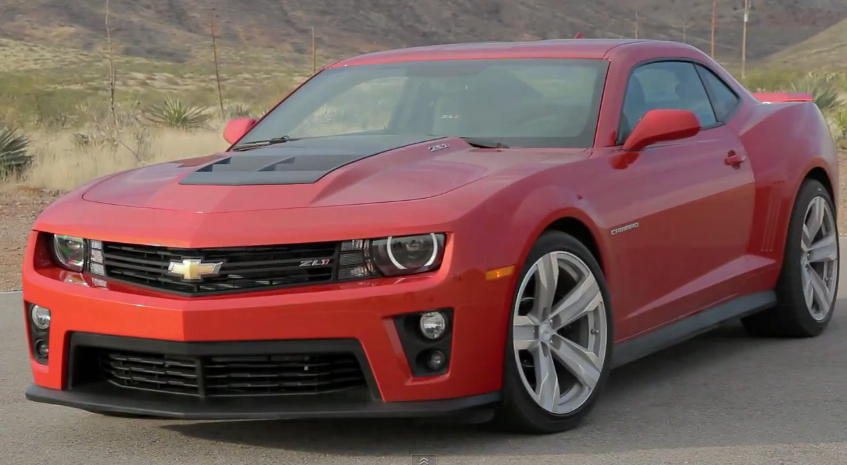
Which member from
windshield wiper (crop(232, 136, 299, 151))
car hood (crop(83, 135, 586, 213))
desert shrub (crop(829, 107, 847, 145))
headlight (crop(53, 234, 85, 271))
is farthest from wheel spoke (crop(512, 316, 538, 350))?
desert shrub (crop(829, 107, 847, 145))

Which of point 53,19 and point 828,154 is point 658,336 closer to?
point 828,154

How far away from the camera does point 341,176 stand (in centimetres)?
487

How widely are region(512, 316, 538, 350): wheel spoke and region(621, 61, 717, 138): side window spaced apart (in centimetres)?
127

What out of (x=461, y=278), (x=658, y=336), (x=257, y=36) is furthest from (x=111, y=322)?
(x=257, y=36)

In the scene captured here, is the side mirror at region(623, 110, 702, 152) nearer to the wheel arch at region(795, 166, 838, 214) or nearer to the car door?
the car door

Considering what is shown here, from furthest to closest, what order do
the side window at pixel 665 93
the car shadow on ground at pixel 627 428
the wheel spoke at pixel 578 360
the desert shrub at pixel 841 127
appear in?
the desert shrub at pixel 841 127
the side window at pixel 665 93
the wheel spoke at pixel 578 360
the car shadow on ground at pixel 627 428

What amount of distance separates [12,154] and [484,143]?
1430 cm

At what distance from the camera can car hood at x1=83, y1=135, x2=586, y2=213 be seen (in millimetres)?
4719

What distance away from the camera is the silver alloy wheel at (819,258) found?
7098 mm

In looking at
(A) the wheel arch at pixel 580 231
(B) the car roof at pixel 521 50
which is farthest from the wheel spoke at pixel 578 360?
(B) the car roof at pixel 521 50

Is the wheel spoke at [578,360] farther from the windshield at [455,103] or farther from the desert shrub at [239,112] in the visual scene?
the desert shrub at [239,112]

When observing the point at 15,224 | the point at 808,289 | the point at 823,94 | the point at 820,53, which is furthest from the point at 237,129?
the point at 820,53

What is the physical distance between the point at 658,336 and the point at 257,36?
3387 inches

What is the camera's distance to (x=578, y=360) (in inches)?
200
